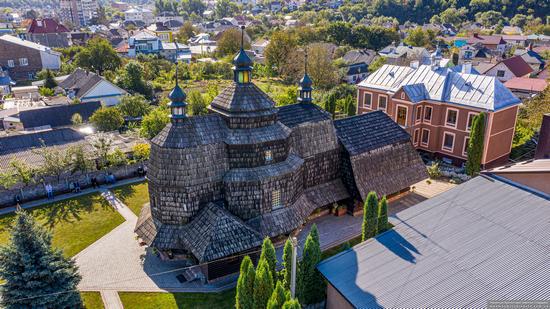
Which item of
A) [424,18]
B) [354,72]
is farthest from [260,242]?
[424,18]

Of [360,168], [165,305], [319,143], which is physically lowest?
[165,305]

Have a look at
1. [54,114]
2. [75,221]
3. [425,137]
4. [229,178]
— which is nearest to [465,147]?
[425,137]

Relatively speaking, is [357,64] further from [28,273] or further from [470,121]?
[28,273]

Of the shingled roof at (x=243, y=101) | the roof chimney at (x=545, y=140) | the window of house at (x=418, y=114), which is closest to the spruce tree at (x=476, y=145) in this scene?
the roof chimney at (x=545, y=140)

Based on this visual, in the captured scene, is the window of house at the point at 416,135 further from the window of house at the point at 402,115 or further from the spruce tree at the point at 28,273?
the spruce tree at the point at 28,273

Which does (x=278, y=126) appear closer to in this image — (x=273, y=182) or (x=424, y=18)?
(x=273, y=182)
